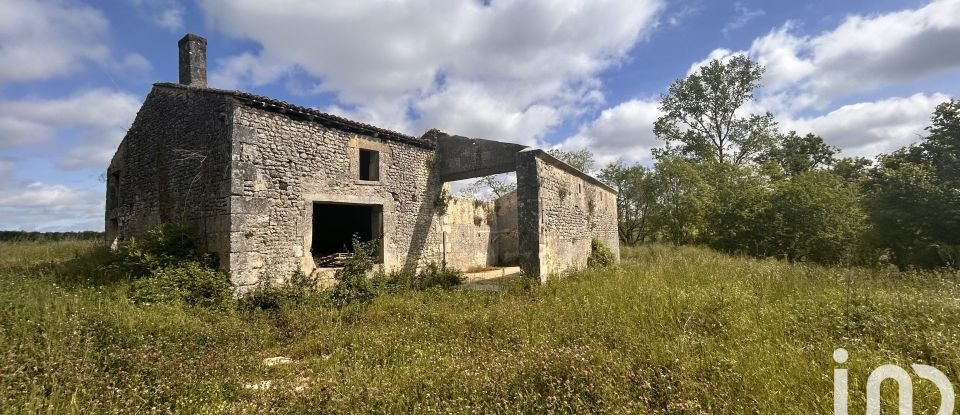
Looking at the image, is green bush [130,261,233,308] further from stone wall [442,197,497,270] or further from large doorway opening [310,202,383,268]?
stone wall [442,197,497,270]

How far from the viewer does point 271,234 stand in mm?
8414

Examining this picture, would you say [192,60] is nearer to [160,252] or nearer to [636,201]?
[160,252]

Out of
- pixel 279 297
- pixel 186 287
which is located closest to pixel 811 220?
pixel 279 297

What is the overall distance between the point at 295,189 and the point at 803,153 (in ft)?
99.9

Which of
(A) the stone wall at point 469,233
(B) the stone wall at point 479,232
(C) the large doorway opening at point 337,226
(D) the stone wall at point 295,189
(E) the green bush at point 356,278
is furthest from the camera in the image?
(B) the stone wall at point 479,232

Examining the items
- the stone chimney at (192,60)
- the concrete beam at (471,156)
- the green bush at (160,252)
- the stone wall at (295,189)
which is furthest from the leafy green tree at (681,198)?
the stone chimney at (192,60)

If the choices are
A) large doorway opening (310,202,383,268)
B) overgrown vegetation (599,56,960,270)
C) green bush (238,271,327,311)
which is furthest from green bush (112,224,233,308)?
overgrown vegetation (599,56,960,270)

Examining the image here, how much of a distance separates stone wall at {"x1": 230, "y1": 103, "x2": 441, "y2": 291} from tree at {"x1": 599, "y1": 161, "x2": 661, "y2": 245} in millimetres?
16356

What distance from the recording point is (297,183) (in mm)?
8914

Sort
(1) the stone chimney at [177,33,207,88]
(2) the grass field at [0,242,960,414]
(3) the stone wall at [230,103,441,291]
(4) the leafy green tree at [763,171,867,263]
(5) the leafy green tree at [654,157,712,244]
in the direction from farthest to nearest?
(5) the leafy green tree at [654,157,712,244]
(4) the leafy green tree at [763,171,867,263]
(1) the stone chimney at [177,33,207,88]
(3) the stone wall at [230,103,441,291]
(2) the grass field at [0,242,960,414]

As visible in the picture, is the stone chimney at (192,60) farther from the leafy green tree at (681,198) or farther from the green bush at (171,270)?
the leafy green tree at (681,198)

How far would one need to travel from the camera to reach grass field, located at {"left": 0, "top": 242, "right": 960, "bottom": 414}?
11.5 ft

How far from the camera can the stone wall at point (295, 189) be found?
8.02m

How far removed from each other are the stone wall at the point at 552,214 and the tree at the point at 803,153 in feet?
59.6
